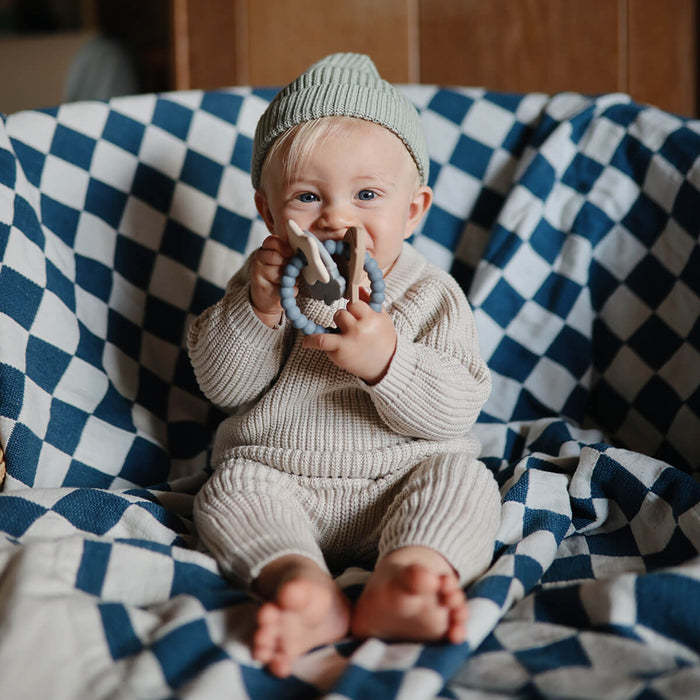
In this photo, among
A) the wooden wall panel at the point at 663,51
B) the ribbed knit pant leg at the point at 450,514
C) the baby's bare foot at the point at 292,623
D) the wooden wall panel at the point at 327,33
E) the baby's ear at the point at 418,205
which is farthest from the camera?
the wooden wall panel at the point at 327,33

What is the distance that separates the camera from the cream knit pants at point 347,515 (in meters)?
0.73

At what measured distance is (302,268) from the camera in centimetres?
81

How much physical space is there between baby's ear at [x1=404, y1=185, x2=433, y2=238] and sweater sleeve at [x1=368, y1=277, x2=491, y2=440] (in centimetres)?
8

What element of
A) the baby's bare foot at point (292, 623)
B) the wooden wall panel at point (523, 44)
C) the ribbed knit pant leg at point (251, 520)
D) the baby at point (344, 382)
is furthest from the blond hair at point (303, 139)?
the wooden wall panel at point (523, 44)

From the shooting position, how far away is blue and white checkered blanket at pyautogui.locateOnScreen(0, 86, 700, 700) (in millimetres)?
677

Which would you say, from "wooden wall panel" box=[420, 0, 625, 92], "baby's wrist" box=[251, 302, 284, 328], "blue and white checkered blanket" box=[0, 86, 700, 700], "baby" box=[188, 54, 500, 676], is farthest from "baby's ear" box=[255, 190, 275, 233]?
"wooden wall panel" box=[420, 0, 625, 92]

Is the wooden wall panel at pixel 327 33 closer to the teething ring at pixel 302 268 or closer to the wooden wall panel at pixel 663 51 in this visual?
the wooden wall panel at pixel 663 51

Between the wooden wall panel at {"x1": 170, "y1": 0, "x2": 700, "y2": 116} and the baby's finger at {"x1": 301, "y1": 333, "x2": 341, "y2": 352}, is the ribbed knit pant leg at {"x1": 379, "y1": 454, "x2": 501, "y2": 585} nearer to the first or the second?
the baby's finger at {"x1": 301, "y1": 333, "x2": 341, "y2": 352}

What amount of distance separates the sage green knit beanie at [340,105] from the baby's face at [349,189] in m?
0.01

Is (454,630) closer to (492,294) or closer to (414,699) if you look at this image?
(414,699)

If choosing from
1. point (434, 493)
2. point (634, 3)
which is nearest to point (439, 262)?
point (434, 493)

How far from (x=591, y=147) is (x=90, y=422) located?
81cm

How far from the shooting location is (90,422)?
1.01 metres

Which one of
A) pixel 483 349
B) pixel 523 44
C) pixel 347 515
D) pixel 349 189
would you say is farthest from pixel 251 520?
pixel 523 44
